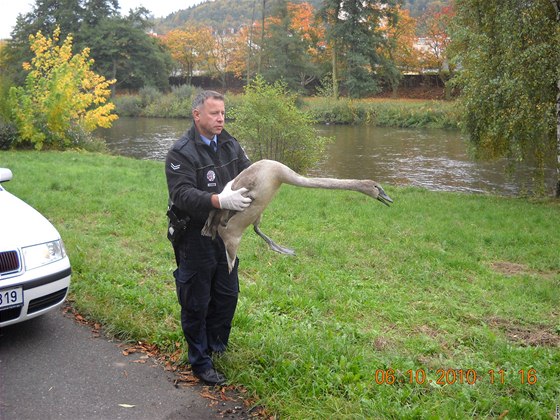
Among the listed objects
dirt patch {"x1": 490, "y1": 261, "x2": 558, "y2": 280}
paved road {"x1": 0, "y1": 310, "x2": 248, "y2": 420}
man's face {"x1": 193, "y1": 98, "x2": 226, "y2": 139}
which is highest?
man's face {"x1": 193, "y1": 98, "x2": 226, "y2": 139}

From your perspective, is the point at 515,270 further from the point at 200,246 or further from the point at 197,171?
the point at 197,171

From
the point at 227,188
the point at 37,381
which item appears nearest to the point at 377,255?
the point at 227,188

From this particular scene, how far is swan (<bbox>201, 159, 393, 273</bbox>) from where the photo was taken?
11.6ft

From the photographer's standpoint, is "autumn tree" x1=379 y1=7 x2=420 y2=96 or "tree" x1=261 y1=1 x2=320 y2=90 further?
"autumn tree" x1=379 y1=7 x2=420 y2=96

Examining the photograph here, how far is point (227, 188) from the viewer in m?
3.57

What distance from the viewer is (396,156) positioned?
86.0 feet

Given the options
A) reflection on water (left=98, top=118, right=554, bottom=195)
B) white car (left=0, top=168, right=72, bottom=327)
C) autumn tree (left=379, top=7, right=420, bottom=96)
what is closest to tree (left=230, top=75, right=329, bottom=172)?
reflection on water (left=98, top=118, right=554, bottom=195)

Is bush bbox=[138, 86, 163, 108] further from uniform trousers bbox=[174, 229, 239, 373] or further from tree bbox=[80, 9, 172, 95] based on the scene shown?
uniform trousers bbox=[174, 229, 239, 373]

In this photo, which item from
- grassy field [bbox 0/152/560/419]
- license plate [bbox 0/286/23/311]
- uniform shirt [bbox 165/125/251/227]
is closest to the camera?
uniform shirt [bbox 165/125/251/227]

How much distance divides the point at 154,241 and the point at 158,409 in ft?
14.5

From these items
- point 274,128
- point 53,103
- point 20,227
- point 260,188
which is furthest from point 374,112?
point 260,188

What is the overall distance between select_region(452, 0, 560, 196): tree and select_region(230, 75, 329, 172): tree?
214 inches
